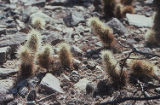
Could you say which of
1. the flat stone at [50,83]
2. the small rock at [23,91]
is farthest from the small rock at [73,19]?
the small rock at [23,91]

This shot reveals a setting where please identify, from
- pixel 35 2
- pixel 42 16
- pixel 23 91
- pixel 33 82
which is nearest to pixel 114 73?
pixel 33 82

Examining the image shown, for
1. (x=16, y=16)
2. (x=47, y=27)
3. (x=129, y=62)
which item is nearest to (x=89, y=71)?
(x=129, y=62)

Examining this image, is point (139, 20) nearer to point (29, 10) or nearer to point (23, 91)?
point (29, 10)

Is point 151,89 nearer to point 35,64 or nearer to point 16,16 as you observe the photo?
point 35,64

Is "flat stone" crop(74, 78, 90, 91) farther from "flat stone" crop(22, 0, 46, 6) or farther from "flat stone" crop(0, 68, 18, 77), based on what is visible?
"flat stone" crop(22, 0, 46, 6)

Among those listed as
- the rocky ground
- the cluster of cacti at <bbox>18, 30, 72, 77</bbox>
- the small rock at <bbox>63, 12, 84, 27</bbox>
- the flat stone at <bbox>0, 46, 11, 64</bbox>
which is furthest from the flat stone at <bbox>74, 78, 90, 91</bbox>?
the small rock at <bbox>63, 12, 84, 27</bbox>

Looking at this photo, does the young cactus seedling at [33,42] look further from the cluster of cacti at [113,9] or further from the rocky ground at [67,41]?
the cluster of cacti at [113,9]

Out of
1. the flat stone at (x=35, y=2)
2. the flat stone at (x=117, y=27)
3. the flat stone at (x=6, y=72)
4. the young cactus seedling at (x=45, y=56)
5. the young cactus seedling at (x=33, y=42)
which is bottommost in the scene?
the flat stone at (x=6, y=72)
